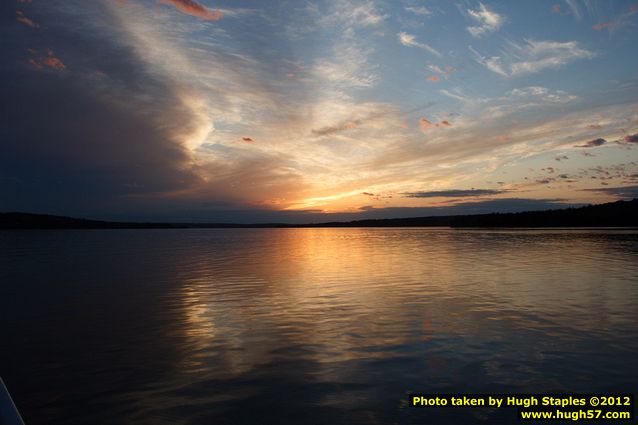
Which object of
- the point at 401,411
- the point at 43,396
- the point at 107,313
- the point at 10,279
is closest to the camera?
the point at 401,411

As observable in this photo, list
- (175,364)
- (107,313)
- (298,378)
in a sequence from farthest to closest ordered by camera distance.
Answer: (107,313) < (175,364) < (298,378)

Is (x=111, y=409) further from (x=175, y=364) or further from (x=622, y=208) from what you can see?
(x=622, y=208)

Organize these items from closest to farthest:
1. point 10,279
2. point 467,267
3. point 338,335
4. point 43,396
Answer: point 43,396
point 338,335
point 10,279
point 467,267

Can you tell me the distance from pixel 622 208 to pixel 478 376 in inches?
9320

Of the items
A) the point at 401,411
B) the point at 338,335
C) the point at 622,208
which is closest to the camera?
the point at 401,411

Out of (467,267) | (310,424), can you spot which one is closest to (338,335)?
(310,424)

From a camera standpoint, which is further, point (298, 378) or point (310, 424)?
point (298, 378)

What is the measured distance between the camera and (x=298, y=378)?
10281 millimetres

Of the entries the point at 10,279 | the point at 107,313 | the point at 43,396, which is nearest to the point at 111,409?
the point at 43,396

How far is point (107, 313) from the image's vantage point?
18.1 m

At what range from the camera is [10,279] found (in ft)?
95.5

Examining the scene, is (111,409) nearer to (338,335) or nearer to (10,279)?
(338,335)

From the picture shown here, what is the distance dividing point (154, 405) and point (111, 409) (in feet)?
2.94

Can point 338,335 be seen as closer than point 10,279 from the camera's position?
Yes
